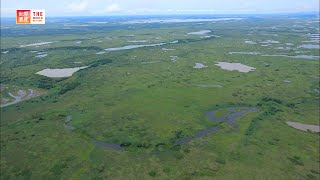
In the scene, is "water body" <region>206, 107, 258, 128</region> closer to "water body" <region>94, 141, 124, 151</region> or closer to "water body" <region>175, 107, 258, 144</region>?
"water body" <region>175, 107, 258, 144</region>

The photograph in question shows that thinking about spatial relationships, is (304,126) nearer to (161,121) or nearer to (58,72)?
(161,121)

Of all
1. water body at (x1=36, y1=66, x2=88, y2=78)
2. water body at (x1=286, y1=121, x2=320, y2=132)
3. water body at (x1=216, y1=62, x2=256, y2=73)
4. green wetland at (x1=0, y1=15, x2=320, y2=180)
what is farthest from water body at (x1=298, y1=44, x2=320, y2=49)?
water body at (x1=286, y1=121, x2=320, y2=132)

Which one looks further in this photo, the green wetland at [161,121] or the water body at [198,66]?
the water body at [198,66]

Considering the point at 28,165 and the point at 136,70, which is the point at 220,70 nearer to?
the point at 136,70

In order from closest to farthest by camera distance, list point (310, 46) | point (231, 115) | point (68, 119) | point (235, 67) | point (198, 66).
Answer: point (68, 119), point (231, 115), point (235, 67), point (198, 66), point (310, 46)

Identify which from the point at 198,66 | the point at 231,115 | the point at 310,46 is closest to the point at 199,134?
the point at 231,115

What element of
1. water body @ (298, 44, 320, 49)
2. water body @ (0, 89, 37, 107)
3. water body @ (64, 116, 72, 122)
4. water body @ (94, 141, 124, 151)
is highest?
water body @ (298, 44, 320, 49)

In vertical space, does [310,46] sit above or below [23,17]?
below

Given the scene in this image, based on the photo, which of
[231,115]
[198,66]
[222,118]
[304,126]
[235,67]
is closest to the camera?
[304,126]

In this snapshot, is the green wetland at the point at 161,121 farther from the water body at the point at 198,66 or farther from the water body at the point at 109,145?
the water body at the point at 198,66

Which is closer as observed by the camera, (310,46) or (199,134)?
(199,134)

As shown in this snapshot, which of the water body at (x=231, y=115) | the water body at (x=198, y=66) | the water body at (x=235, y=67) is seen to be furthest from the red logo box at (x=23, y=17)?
the water body at (x=235, y=67)

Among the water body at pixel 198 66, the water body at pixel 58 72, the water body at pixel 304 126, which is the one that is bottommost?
the water body at pixel 304 126
